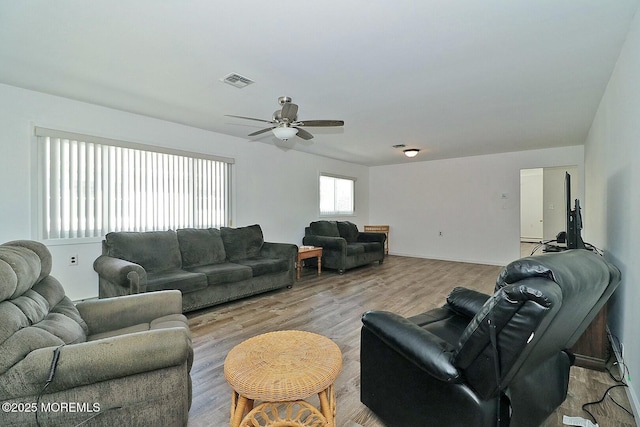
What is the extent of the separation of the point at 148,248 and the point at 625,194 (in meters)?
4.61

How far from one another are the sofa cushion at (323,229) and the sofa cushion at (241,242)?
1706mm

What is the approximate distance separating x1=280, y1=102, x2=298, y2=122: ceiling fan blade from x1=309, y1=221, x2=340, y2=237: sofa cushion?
141 inches

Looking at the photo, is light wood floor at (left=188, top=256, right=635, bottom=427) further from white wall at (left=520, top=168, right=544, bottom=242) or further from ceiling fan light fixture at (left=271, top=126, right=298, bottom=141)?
white wall at (left=520, top=168, right=544, bottom=242)

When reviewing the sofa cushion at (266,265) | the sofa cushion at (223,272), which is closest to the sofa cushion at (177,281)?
the sofa cushion at (223,272)

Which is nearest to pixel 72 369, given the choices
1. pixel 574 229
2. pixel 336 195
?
pixel 574 229

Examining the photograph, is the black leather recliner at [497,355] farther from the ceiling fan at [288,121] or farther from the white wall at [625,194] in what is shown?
the ceiling fan at [288,121]

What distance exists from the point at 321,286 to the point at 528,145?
484cm

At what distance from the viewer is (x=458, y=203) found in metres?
7.05

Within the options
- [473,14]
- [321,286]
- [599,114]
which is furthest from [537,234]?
[473,14]

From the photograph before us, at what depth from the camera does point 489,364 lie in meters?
1.14

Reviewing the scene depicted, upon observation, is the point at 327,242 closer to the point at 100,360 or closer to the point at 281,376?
the point at 281,376

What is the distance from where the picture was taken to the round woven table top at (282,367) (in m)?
1.22

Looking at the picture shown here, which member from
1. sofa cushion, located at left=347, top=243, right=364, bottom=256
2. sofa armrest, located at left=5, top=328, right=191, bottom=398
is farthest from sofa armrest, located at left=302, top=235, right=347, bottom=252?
sofa armrest, located at left=5, top=328, right=191, bottom=398

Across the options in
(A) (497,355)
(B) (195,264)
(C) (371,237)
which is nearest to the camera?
(A) (497,355)
